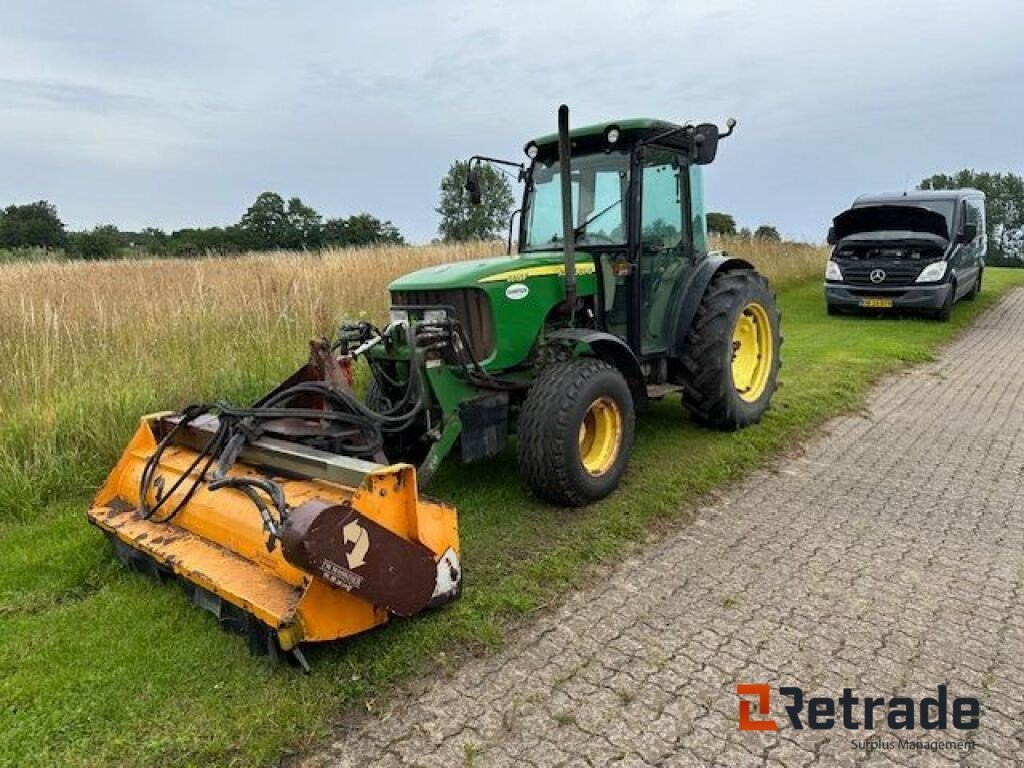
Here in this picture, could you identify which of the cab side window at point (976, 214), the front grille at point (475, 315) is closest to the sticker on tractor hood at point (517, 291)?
the front grille at point (475, 315)

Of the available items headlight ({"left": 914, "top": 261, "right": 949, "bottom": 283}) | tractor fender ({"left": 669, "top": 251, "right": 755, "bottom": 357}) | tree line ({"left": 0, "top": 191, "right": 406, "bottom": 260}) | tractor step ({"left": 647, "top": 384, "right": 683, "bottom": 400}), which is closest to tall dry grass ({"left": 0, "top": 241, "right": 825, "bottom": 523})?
tractor step ({"left": 647, "top": 384, "right": 683, "bottom": 400})

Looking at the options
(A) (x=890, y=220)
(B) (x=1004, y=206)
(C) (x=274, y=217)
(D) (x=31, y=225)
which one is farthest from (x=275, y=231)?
(B) (x=1004, y=206)

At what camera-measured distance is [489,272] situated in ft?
13.7

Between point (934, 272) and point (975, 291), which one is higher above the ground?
point (934, 272)

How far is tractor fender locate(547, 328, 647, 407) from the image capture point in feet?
14.1

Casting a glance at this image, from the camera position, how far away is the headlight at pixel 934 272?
11.5 meters

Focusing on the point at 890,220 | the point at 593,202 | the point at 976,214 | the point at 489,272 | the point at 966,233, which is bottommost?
the point at 489,272

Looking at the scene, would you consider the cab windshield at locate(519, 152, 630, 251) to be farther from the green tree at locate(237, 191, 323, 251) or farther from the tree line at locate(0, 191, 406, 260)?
the green tree at locate(237, 191, 323, 251)

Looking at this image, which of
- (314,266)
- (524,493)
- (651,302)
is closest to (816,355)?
(651,302)

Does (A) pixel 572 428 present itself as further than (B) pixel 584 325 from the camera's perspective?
No

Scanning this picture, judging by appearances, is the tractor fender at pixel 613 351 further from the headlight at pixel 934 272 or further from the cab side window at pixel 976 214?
the cab side window at pixel 976 214

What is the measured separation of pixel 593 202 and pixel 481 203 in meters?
1.05

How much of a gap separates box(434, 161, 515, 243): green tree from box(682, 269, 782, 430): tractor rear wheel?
1.64m

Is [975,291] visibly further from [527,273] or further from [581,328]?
[527,273]
